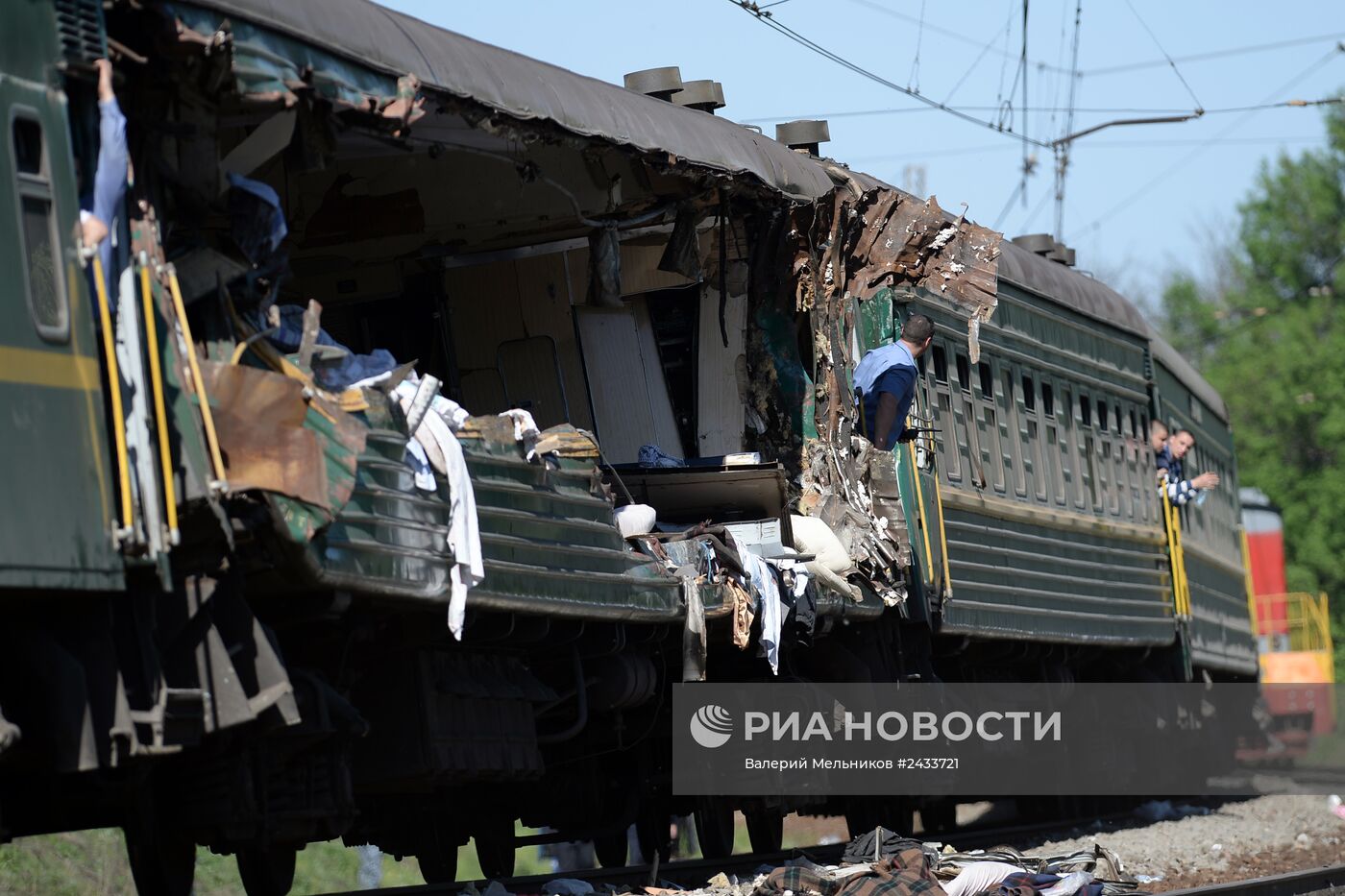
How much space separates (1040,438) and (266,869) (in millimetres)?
8810

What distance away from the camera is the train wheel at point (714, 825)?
13203mm

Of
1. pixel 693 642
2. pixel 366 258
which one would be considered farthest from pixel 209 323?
pixel 366 258

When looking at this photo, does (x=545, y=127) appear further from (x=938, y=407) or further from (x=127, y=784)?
(x=938, y=407)

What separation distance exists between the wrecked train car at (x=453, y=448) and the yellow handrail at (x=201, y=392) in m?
0.02

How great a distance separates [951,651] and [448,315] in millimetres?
4323

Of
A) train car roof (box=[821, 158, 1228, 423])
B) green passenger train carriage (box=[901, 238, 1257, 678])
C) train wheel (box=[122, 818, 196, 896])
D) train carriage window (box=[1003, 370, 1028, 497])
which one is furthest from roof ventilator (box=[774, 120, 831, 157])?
train wheel (box=[122, 818, 196, 896])

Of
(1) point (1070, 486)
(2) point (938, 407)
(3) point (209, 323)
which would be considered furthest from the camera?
(1) point (1070, 486)

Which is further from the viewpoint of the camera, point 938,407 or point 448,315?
point 938,407

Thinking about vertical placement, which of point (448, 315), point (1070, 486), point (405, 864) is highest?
point (448, 315)

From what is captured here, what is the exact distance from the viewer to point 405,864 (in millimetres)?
21375

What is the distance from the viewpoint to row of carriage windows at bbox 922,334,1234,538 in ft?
48.3

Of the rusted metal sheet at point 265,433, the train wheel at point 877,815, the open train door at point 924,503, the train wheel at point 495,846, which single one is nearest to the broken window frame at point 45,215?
the rusted metal sheet at point 265,433

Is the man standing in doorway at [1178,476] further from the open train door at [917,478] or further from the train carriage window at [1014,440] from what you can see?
the open train door at [917,478]

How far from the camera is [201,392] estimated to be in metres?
6.72
